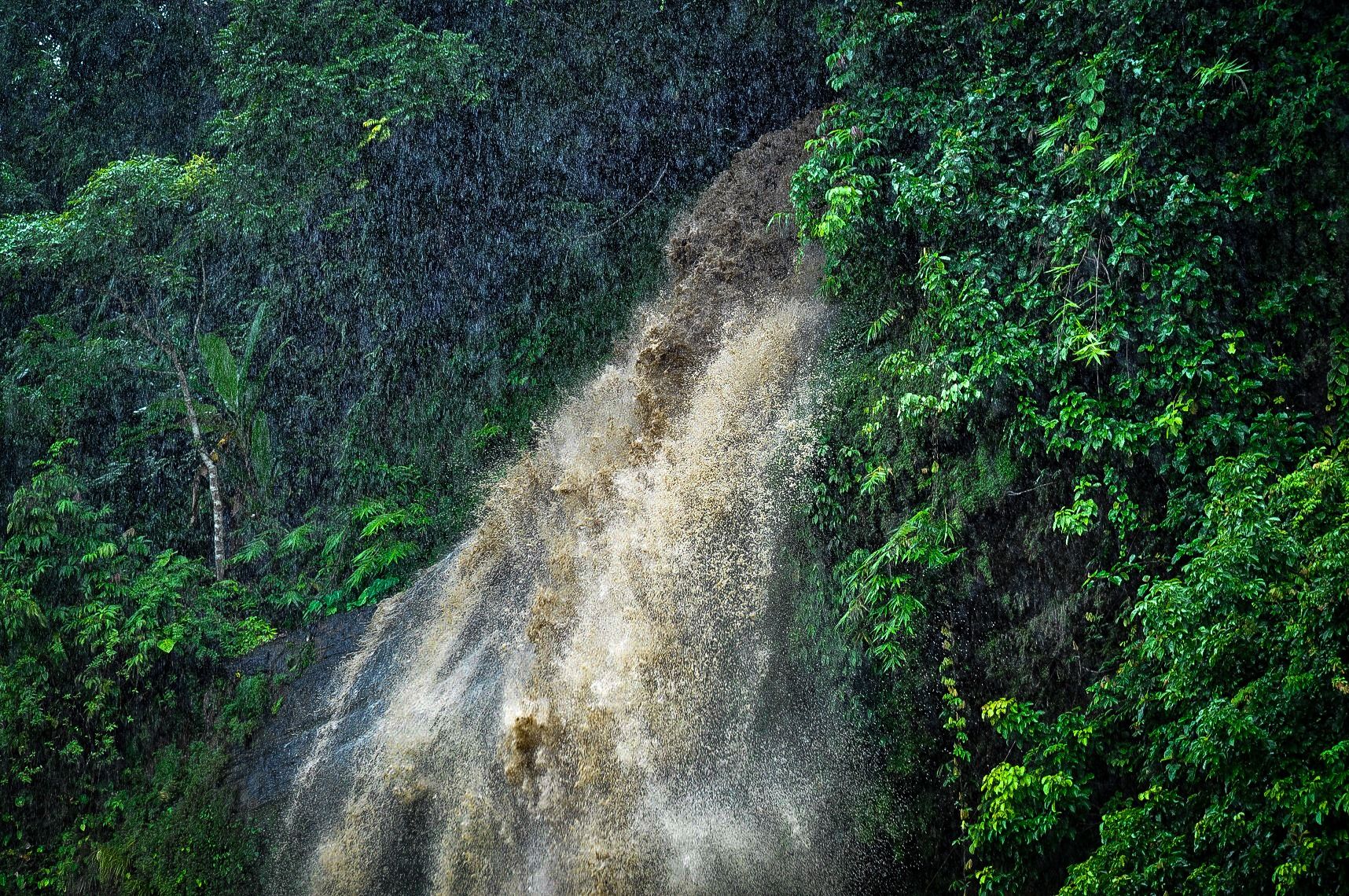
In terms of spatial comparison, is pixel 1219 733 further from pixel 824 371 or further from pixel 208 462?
pixel 208 462

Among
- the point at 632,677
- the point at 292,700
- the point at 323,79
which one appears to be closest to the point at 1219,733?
the point at 632,677

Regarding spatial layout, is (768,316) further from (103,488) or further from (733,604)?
(103,488)

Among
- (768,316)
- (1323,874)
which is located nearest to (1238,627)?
(1323,874)

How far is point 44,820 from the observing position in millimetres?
11266

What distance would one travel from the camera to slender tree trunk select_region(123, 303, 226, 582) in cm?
1356

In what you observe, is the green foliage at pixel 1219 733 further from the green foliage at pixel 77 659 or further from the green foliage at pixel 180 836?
the green foliage at pixel 77 659

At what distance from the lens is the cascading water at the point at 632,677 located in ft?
26.9

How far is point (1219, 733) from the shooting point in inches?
201

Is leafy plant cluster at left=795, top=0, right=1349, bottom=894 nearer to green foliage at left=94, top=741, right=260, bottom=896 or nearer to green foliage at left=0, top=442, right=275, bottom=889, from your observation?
green foliage at left=94, top=741, right=260, bottom=896

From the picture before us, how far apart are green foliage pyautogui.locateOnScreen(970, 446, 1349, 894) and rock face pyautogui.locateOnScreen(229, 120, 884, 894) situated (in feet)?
6.25

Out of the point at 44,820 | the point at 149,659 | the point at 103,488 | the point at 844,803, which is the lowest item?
the point at 844,803

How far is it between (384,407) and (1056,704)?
10.7 meters

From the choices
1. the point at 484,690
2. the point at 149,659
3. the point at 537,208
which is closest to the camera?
the point at 484,690

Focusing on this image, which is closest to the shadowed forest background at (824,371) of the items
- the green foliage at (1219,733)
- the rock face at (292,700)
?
the green foliage at (1219,733)
